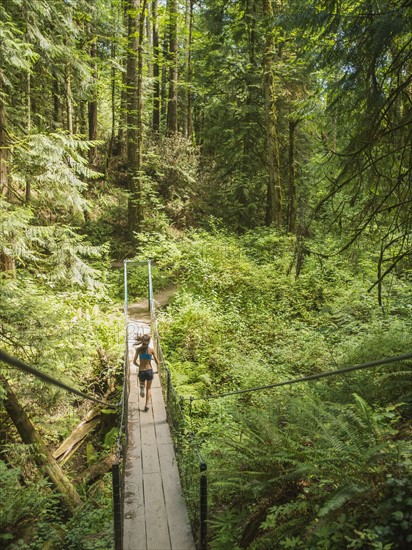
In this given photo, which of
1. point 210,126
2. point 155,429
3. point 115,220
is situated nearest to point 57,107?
point 115,220

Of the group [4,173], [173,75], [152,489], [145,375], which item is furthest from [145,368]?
[173,75]

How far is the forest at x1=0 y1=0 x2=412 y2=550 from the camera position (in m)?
3.51

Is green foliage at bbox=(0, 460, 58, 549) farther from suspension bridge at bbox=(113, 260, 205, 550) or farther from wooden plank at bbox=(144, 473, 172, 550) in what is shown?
wooden plank at bbox=(144, 473, 172, 550)

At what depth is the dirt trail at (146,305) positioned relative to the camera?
12227 mm

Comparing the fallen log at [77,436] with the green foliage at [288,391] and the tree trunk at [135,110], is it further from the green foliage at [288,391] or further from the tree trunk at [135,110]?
the tree trunk at [135,110]

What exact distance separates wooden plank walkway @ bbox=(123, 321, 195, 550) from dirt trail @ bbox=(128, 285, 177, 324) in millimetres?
5141

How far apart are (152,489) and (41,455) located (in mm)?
2966

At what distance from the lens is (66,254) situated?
11.4 metres

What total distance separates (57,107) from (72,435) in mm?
16600

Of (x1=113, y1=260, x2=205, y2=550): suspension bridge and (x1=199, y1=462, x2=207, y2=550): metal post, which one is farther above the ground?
(x1=199, y1=462, x2=207, y2=550): metal post

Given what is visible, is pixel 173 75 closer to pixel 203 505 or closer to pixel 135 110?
pixel 135 110

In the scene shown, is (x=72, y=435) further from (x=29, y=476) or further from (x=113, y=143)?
(x=113, y=143)

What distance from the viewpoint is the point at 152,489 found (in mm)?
4902

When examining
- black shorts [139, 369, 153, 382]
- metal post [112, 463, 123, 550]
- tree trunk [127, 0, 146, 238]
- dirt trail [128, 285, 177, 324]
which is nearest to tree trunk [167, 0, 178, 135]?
tree trunk [127, 0, 146, 238]
